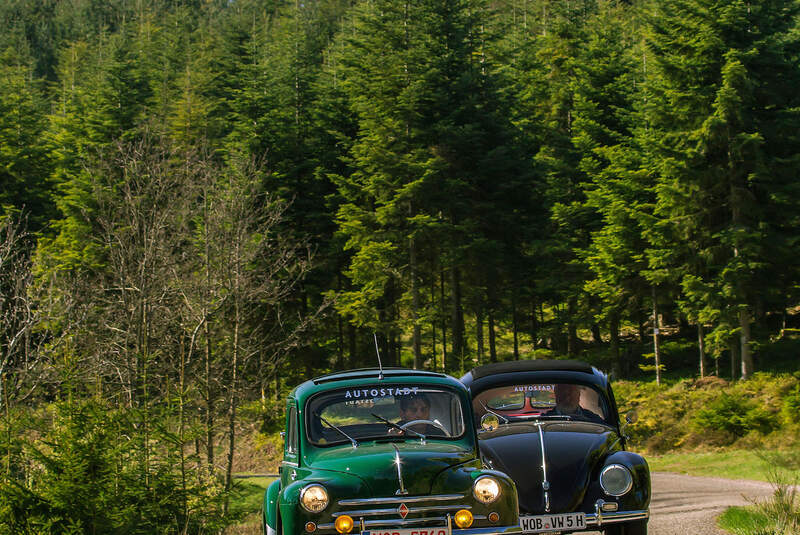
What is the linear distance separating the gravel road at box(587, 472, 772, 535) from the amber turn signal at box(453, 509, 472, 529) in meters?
4.43

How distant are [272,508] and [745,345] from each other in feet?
87.3

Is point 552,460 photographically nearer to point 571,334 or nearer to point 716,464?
point 716,464

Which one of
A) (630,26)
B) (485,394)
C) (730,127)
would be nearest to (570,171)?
(730,127)

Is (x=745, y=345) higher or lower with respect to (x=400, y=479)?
higher

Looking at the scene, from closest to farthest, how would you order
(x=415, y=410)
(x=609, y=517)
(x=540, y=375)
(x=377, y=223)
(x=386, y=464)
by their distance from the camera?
(x=386, y=464)
(x=415, y=410)
(x=609, y=517)
(x=540, y=375)
(x=377, y=223)

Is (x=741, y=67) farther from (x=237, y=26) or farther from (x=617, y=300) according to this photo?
(x=237, y=26)

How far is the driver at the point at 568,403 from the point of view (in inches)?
430

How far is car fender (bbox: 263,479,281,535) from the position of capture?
8.84m

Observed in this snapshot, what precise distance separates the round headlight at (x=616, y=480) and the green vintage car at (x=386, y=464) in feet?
5.47

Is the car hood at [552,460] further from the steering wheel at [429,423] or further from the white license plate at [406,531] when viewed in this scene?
the white license plate at [406,531]

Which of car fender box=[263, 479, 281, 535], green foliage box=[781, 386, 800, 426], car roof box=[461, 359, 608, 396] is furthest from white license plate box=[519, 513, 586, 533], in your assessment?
green foliage box=[781, 386, 800, 426]

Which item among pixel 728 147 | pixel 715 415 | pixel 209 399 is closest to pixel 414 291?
pixel 728 147

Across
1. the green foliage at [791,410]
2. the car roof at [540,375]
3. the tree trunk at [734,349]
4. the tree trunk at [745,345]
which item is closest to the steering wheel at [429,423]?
the car roof at [540,375]

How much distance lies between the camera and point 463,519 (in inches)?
297
